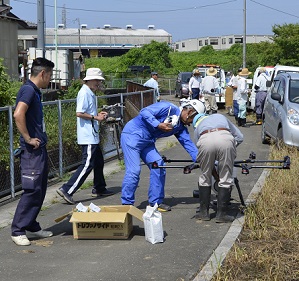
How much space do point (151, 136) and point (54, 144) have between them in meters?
3.72

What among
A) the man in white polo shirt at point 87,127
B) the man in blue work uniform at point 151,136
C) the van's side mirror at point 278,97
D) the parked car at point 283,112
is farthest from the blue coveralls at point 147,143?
the van's side mirror at point 278,97

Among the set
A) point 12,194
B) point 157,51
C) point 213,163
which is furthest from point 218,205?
point 157,51

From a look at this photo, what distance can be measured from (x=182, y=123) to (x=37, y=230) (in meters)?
2.28

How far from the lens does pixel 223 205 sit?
316 inches

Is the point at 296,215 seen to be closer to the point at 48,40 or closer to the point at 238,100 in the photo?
the point at 238,100

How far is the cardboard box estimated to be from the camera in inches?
286

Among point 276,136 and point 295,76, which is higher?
point 295,76

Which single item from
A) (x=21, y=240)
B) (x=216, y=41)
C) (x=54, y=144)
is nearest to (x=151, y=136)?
(x=21, y=240)

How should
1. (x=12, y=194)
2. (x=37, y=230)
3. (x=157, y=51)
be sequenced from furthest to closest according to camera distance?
(x=157, y=51), (x=12, y=194), (x=37, y=230)

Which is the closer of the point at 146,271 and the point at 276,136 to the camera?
the point at 146,271

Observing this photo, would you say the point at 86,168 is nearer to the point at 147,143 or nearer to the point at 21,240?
the point at 147,143

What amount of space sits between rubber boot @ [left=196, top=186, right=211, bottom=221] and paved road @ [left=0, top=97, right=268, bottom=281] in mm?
92

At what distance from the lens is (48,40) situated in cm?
10344

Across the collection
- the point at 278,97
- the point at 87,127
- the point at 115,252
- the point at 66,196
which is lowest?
the point at 115,252
